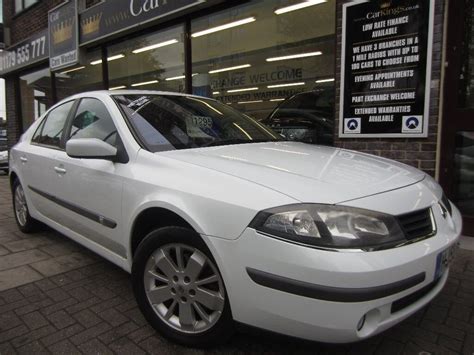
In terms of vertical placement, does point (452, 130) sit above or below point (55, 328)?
above

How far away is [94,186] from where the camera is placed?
2.85 metres

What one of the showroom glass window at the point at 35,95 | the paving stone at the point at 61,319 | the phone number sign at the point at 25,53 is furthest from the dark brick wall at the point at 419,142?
the showroom glass window at the point at 35,95

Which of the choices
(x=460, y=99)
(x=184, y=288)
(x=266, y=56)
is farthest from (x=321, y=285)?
(x=266, y=56)

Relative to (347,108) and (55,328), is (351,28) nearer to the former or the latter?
(347,108)

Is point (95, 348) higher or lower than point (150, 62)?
lower

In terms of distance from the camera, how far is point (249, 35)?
6.77 meters

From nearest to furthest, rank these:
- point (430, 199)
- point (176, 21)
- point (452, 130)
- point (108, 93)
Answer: point (430, 199) → point (108, 93) → point (452, 130) → point (176, 21)

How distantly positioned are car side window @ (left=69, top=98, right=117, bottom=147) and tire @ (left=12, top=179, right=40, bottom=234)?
142 centimetres

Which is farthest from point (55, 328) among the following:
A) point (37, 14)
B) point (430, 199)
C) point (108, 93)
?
point (37, 14)

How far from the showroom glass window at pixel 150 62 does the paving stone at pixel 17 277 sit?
4881 mm

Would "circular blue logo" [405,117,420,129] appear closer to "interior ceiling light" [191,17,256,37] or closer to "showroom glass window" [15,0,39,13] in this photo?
"interior ceiling light" [191,17,256,37]

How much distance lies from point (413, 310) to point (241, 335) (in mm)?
964

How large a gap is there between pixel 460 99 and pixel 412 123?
0.52 meters

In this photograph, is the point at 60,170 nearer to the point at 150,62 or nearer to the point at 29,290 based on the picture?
the point at 29,290
